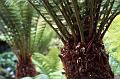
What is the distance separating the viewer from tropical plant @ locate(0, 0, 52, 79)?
493 cm

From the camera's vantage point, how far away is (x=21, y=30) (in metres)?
5.07

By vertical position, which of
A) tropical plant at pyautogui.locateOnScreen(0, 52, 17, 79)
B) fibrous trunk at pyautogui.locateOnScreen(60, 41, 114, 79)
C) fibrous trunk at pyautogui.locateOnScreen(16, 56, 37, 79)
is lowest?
fibrous trunk at pyautogui.locateOnScreen(60, 41, 114, 79)

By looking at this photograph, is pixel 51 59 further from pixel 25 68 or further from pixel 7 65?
pixel 7 65

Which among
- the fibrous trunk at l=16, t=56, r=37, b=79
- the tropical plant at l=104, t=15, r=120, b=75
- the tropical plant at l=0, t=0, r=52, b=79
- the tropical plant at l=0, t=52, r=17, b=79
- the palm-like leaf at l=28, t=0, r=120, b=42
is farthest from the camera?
the tropical plant at l=0, t=52, r=17, b=79

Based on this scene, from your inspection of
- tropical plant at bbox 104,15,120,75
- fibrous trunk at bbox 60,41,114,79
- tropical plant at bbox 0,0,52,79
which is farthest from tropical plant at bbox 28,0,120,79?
tropical plant at bbox 0,0,52,79

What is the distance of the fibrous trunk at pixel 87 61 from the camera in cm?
282

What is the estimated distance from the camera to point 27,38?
520 cm

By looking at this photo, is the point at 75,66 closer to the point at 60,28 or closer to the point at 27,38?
the point at 60,28

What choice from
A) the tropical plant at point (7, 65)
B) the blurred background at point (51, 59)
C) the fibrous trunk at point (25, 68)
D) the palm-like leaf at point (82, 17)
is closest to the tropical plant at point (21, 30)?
the fibrous trunk at point (25, 68)

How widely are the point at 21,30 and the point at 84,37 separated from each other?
240cm

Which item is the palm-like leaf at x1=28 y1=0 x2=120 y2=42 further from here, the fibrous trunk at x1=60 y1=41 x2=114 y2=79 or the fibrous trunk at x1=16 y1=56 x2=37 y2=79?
the fibrous trunk at x1=16 y1=56 x2=37 y2=79

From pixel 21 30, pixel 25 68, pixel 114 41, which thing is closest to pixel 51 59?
pixel 25 68

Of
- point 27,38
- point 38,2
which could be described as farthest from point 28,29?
point 38,2

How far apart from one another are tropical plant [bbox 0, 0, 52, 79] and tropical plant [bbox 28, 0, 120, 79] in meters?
2.02
